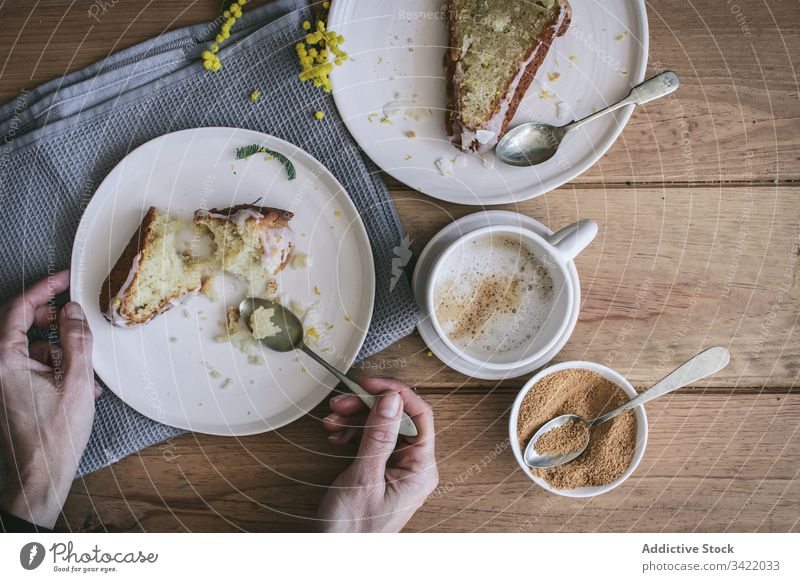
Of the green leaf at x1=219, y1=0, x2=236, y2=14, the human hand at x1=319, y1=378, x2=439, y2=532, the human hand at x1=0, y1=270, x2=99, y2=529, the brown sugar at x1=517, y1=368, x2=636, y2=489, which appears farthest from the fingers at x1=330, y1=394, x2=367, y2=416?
the green leaf at x1=219, y1=0, x2=236, y2=14

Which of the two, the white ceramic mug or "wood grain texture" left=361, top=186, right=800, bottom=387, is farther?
"wood grain texture" left=361, top=186, right=800, bottom=387

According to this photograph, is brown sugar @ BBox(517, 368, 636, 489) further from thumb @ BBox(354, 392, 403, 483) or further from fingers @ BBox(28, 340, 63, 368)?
fingers @ BBox(28, 340, 63, 368)

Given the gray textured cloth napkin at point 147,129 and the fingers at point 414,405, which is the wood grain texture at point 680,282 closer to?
the fingers at point 414,405

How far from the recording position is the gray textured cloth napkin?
0.82m

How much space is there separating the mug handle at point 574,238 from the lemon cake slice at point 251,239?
366mm

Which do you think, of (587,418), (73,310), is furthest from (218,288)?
(587,418)

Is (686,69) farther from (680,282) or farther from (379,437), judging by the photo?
(379,437)

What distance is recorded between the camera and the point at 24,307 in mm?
809

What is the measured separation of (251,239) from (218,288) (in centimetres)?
9

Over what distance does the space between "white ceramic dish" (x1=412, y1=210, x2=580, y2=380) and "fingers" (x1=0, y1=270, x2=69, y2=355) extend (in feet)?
1.64

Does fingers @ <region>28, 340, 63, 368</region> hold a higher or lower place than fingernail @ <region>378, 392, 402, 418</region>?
higher

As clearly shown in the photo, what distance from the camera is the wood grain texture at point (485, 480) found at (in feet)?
2.76
